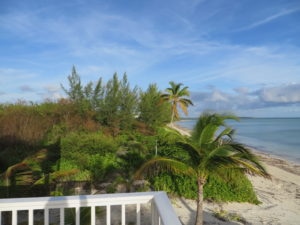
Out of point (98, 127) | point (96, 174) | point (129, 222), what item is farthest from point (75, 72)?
point (129, 222)

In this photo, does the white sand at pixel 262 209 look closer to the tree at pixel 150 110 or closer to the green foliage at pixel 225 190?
the green foliage at pixel 225 190

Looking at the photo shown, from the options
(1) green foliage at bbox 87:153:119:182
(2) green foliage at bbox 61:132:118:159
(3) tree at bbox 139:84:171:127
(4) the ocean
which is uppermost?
(3) tree at bbox 139:84:171:127

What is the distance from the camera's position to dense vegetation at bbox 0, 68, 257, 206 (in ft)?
24.2

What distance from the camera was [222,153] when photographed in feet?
20.4

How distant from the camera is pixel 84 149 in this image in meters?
11.1

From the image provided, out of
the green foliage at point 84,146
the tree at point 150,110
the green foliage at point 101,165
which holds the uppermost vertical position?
the tree at point 150,110

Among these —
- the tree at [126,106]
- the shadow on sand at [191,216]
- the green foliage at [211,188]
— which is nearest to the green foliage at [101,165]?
the green foliage at [211,188]

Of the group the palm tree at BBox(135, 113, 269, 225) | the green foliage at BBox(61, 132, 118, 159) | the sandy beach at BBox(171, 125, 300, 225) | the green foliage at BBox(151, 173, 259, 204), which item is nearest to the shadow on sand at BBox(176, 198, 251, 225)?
the sandy beach at BBox(171, 125, 300, 225)

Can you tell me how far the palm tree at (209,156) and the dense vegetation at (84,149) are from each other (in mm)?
496

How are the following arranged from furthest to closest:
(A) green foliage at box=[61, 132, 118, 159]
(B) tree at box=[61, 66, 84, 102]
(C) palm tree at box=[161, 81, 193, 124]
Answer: (C) palm tree at box=[161, 81, 193, 124], (B) tree at box=[61, 66, 84, 102], (A) green foliage at box=[61, 132, 118, 159]

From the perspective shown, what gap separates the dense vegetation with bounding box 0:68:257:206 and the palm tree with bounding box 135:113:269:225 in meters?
0.50

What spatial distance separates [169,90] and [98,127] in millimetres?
20810

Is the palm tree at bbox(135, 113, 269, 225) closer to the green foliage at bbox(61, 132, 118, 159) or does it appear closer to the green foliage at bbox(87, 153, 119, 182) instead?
the green foliage at bbox(87, 153, 119, 182)

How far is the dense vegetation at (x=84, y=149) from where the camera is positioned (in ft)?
24.2
